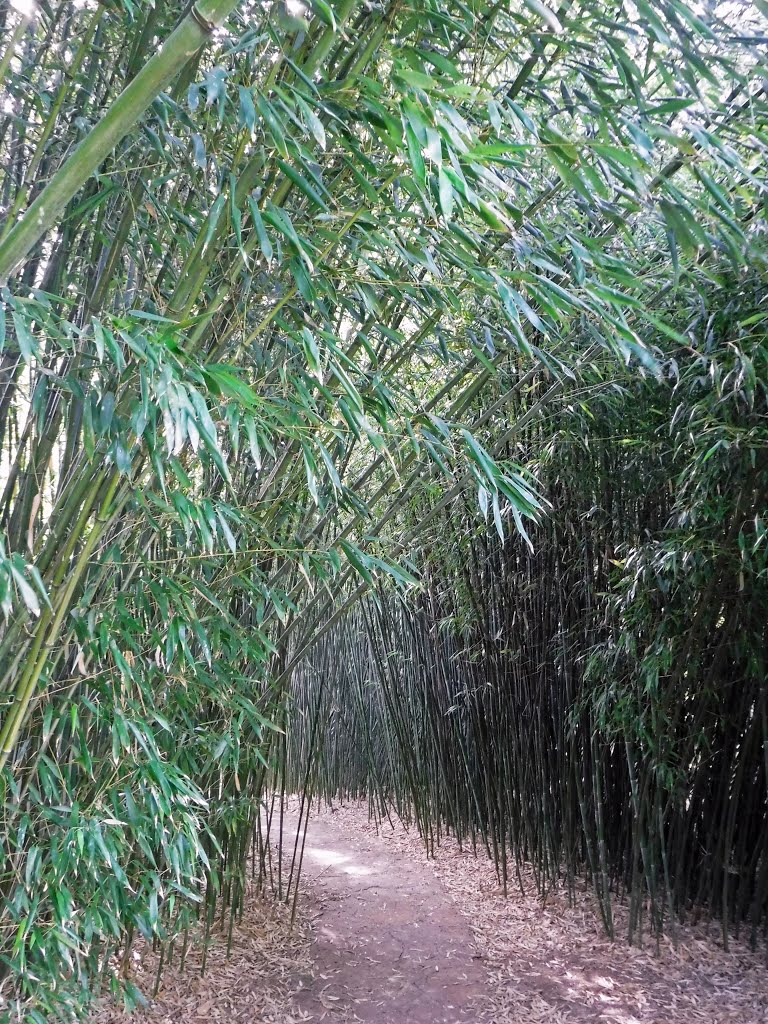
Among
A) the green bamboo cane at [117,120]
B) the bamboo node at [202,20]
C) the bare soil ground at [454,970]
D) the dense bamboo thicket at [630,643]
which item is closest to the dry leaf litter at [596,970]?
the bare soil ground at [454,970]

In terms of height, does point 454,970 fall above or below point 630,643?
below

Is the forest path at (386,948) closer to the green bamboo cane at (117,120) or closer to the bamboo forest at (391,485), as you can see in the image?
the bamboo forest at (391,485)

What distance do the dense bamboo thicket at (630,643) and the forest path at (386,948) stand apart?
1.78 feet

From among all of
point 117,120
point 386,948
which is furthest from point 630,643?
point 117,120

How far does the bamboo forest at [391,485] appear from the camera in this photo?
1.29m

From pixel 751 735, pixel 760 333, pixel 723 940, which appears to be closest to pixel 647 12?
pixel 760 333

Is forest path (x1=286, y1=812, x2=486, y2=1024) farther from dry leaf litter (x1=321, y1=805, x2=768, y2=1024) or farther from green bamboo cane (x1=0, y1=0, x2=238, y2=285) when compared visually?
green bamboo cane (x1=0, y1=0, x2=238, y2=285)

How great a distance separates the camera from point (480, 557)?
12.6ft

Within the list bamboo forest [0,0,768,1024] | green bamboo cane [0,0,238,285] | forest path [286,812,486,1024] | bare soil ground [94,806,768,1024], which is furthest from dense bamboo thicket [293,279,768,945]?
green bamboo cane [0,0,238,285]

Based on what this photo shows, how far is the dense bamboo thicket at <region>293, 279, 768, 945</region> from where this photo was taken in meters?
2.41

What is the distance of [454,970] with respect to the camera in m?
3.00

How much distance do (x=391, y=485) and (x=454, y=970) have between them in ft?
7.02

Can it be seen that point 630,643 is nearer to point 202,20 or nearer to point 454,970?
point 454,970

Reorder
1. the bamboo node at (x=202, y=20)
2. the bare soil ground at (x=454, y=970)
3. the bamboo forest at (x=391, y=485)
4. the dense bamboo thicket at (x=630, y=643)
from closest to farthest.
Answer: the bamboo node at (x=202, y=20), the bamboo forest at (x=391, y=485), the dense bamboo thicket at (x=630, y=643), the bare soil ground at (x=454, y=970)
